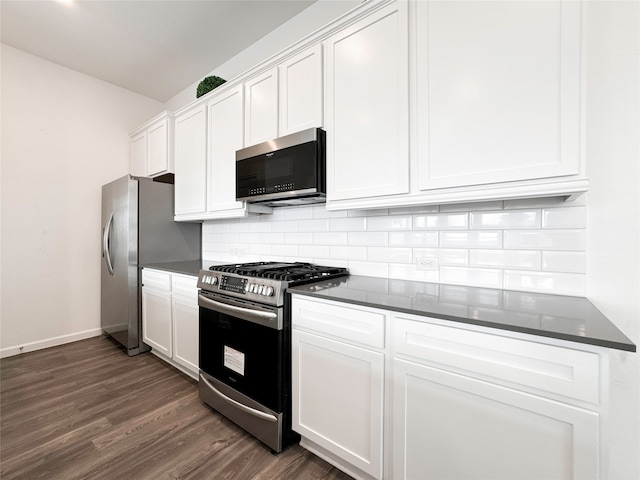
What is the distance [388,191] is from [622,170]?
91 centimetres

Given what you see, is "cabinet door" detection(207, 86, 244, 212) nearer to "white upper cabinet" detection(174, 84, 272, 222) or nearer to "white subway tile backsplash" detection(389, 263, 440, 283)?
"white upper cabinet" detection(174, 84, 272, 222)

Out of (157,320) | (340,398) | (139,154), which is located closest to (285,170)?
(340,398)

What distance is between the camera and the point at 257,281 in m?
1.58

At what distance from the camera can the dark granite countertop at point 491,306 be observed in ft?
2.72

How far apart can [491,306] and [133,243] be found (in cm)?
302

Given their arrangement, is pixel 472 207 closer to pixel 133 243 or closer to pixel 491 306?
pixel 491 306

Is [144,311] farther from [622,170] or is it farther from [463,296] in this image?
[622,170]

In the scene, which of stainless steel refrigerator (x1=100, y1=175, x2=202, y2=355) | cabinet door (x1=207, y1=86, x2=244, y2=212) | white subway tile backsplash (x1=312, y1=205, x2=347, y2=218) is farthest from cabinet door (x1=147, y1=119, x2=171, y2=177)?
white subway tile backsplash (x1=312, y1=205, x2=347, y2=218)

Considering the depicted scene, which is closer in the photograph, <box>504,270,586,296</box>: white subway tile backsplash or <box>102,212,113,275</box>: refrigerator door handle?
<box>504,270,586,296</box>: white subway tile backsplash

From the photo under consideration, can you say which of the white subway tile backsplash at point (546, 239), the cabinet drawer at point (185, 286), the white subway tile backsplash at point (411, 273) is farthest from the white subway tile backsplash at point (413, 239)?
the cabinet drawer at point (185, 286)

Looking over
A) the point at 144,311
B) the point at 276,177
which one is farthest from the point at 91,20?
Answer: the point at 144,311

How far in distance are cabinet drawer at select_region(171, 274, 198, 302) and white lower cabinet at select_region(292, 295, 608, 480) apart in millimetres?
1061

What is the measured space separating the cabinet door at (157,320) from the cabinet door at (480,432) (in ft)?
6.87

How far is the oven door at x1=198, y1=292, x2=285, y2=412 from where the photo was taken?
150 centimetres
